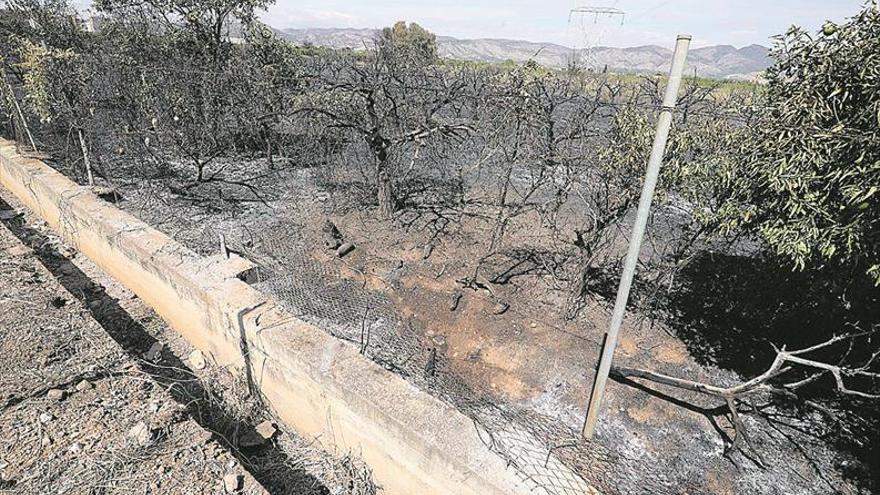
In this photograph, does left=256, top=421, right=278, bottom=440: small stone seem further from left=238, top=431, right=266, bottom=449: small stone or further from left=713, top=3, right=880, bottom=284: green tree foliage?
left=713, top=3, right=880, bottom=284: green tree foliage

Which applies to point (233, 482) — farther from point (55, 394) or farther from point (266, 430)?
point (55, 394)

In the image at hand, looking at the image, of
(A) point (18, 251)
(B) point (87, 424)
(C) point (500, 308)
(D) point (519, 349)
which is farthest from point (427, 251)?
(A) point (18, 251)

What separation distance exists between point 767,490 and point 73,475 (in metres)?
4.70

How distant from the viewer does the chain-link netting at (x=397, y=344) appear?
2.95 m

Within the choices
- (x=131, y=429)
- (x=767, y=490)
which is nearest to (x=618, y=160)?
(x=767, y=490)

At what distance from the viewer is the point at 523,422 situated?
3.98 meters

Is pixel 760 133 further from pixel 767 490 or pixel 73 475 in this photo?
pixel 73 475

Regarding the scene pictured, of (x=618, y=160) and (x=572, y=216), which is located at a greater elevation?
(x=618, y=160)

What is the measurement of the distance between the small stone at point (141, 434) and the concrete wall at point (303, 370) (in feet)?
3.30

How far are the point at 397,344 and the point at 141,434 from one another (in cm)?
233

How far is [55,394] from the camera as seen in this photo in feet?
10.6

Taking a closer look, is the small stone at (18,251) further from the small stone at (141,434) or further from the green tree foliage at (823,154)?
the green tree foliage at (823,154)

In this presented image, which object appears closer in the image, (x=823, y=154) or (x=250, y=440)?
(x=823, y=154)

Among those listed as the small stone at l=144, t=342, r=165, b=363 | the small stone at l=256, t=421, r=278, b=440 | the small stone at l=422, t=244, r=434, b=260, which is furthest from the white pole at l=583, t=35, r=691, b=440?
the small stone at l=144, t=342, r=165, b=363
